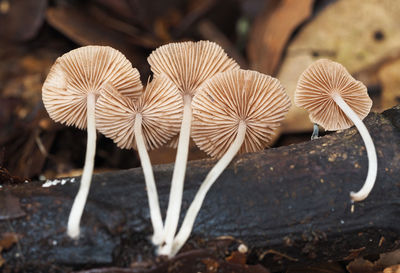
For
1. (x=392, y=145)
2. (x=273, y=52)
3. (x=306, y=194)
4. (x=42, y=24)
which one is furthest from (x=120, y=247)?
(x=42, y=24)

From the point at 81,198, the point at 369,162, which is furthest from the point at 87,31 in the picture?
the point at 369,162

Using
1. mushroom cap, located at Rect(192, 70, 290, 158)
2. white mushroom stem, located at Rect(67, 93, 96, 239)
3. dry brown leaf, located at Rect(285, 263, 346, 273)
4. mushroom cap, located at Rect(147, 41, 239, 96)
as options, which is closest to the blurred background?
mushroom cap, located at Rect(192, 70, 290, 158)

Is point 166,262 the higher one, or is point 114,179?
point 114,179

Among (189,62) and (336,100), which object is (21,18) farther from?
(336,100)

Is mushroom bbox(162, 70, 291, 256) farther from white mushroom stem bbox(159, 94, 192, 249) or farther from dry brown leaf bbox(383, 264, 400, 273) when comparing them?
dry brown leaf bbox(383, 264, 400, 273)

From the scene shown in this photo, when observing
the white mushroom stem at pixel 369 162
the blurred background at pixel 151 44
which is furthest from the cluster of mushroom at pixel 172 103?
the blurred background at pixel 151 44

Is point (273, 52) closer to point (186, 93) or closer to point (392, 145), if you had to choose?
point (186, 93)
